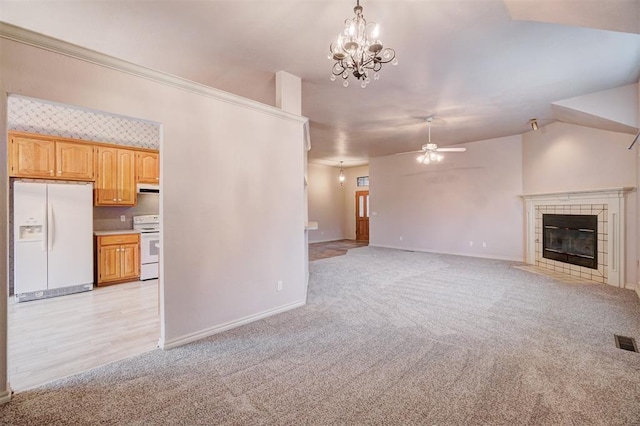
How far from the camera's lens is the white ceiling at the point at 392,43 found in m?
2.46

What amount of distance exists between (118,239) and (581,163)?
9251 millimetres

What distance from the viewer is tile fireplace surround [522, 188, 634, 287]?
480 cm

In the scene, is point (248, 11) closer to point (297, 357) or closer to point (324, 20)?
point (324, 20)

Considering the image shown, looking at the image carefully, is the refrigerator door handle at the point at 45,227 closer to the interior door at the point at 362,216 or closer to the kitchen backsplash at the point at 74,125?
the kitchen backsplash at the point at 74,125

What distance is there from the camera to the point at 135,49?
10.2ft

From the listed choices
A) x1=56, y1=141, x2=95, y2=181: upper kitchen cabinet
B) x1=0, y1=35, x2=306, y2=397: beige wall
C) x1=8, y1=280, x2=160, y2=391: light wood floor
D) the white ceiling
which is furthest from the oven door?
the white ceiling

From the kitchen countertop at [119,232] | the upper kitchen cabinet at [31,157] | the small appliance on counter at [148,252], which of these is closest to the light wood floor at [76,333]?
the small appliance on counter at [148,252]

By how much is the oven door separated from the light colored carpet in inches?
130

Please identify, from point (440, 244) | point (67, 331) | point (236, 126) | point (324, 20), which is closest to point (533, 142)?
point (440, 244)

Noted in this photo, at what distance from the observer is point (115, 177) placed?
5250mm

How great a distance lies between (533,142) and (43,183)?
9.90 meters

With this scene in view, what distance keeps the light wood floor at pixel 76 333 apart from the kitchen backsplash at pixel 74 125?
2725 millimetres

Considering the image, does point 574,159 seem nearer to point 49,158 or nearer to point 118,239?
point 118,239

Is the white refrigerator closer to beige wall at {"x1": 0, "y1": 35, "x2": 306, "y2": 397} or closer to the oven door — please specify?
the oven door
